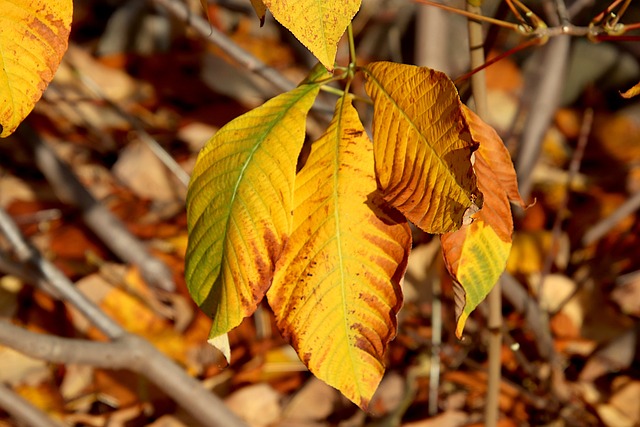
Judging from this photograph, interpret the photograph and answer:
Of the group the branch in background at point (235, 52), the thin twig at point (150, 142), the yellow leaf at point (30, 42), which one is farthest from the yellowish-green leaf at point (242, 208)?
the thin twig at point (150, 142)

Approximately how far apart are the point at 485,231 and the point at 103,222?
1.15m

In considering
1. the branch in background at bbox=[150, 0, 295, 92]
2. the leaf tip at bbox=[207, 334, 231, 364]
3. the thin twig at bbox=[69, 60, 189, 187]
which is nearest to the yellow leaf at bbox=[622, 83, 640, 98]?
the leaf tip at bbox=[207, 334, 231, 364]

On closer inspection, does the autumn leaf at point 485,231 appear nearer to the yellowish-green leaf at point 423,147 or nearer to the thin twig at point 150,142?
the yellowish-green leaf at point 423,147

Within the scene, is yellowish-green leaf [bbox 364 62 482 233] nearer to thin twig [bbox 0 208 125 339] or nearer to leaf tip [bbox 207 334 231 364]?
leaf tip [bbox 207 334 231 364]

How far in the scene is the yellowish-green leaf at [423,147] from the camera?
610 millimetres

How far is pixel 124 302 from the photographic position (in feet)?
5.52

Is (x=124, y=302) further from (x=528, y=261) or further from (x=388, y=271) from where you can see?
(x=388, y=271)

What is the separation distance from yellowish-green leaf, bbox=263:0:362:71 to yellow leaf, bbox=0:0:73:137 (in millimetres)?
189

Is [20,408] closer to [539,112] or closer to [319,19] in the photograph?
[319,19]

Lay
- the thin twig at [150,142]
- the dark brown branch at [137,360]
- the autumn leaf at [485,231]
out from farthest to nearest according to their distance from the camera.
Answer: the thin twig at [150,142]
the dark brown branch at [137,360]
the autumn leaf at [485,231]

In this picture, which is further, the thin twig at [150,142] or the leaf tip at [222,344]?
the thin twig at [150,142]

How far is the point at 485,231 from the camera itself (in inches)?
29.1

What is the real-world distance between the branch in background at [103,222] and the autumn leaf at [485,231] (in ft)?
3.55

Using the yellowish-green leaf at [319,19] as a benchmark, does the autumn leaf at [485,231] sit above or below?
below
